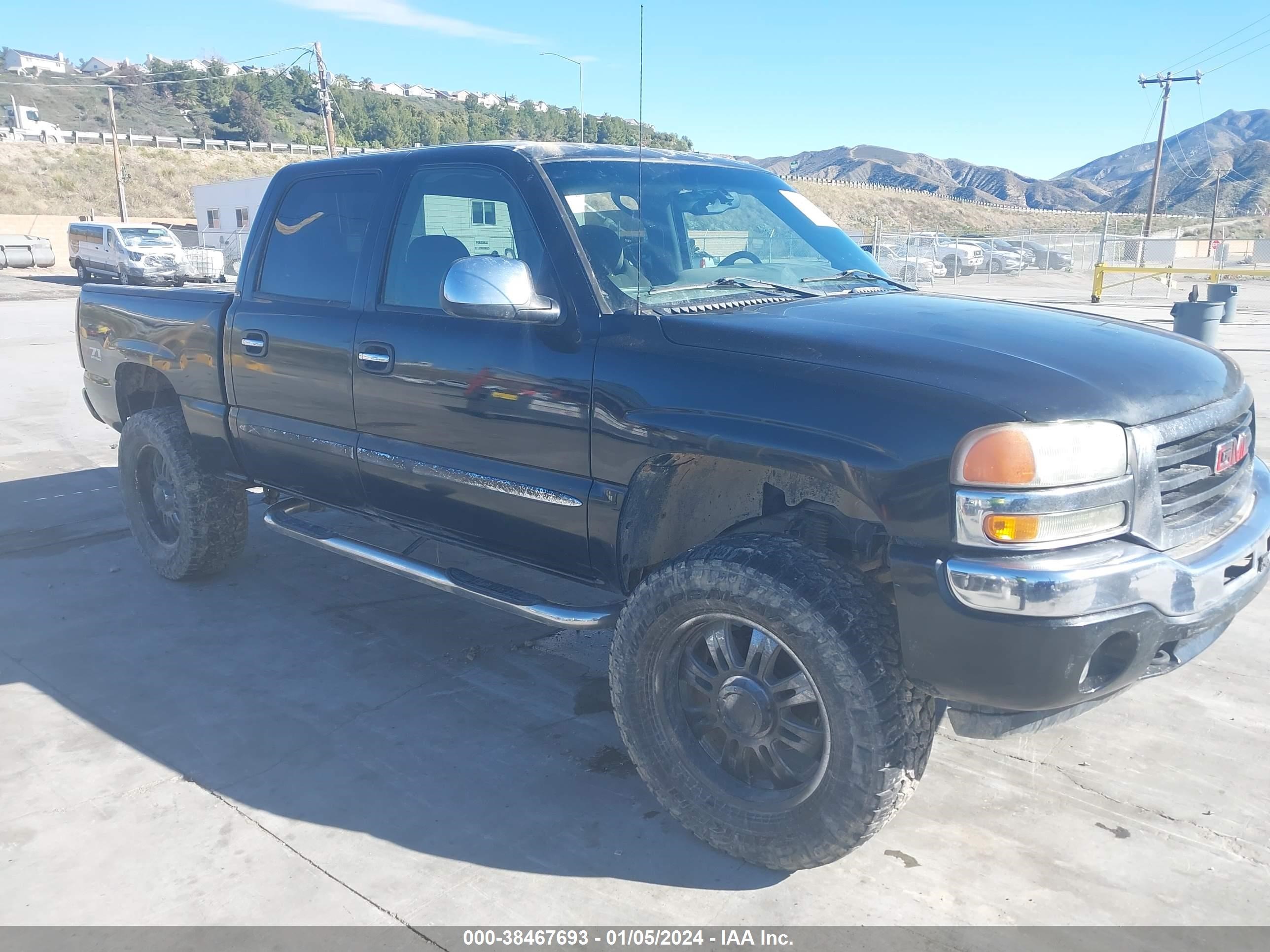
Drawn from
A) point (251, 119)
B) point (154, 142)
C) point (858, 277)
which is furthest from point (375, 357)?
point (251, 119)

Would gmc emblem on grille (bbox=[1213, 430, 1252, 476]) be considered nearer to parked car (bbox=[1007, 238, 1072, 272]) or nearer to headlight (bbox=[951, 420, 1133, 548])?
headlight (bbox=[951, 420, 1133, 548])

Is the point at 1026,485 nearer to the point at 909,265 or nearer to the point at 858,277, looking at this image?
the point at 858,277

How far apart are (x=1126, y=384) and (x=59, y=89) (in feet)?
538

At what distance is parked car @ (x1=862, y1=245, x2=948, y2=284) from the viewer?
3005cm

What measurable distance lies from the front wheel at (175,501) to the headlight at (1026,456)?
4.02 m

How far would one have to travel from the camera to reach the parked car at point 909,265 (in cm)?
3005

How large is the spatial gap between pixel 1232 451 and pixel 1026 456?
1046 mm

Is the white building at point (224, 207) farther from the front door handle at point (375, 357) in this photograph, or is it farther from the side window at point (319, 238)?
the front door handle at point (375, 357)

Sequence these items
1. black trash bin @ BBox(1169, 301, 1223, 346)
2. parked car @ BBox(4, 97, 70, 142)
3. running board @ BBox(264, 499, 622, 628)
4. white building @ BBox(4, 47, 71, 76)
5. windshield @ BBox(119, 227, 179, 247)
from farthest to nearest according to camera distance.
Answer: white building @ BBox(4, 47, 71, 76)
parked car @ BBox(4, 97, 70, 142)
windshield @ BBox(119, 227, 179, 247)
black trash bin @ BBox(1169, 301, 1223, 346)
running board @ BBox(264, 499, 622, 628)

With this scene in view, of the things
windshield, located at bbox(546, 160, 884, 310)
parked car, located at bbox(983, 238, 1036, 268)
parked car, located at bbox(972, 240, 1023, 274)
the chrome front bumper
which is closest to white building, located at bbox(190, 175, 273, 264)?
parked car, located at bbox(972, 240, 1023, 274)

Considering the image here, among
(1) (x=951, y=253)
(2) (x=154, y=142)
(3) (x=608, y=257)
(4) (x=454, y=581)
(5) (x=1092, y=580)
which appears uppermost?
(2) (x=154, y=142)

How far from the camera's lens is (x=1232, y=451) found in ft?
9.81

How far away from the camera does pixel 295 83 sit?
3108 inches

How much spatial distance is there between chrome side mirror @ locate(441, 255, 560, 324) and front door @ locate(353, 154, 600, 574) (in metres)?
0.07
